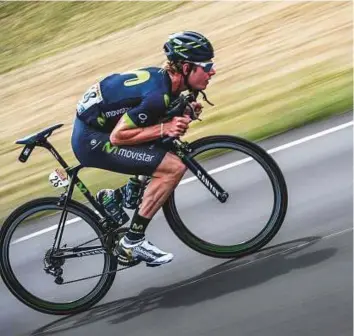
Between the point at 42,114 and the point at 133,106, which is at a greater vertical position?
the point at 133,106

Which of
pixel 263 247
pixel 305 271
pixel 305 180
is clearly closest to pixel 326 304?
pixel 305 271

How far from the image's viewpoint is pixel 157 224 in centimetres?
660

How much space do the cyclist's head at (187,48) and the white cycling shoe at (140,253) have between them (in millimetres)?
1165

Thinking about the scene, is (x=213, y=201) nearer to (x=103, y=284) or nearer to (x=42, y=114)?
(x=103, y=284)

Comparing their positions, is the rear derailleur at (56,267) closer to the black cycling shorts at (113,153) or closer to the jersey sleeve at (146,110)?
the black cycling shorts at (113,153)

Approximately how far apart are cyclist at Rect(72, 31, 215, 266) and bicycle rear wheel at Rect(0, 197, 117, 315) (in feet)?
0.91

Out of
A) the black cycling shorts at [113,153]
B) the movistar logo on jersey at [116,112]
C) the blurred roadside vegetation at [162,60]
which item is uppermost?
the movistar logo on jersey at [116,112]

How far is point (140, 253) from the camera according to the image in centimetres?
546

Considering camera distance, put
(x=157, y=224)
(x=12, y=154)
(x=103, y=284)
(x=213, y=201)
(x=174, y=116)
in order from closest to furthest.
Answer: (x=174, y=116), (x=103, y=284), (x=213, y=201), (x=157, y=224), (x=12, y=154)

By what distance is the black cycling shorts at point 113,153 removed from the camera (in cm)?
530

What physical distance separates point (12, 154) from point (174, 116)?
4208 mm

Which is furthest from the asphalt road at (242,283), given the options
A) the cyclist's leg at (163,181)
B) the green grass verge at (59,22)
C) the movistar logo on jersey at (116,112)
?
the green grass verge at (59,22)

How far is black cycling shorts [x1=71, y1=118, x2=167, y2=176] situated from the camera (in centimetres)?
530

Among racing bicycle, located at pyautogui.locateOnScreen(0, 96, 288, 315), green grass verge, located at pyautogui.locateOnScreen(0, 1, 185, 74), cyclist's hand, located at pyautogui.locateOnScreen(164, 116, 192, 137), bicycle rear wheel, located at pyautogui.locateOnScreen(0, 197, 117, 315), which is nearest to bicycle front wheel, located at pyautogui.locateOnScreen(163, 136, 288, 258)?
racing bicycle, located at pyautogui.locateOnScreen(0, 96, 288, 315)
